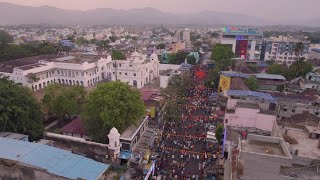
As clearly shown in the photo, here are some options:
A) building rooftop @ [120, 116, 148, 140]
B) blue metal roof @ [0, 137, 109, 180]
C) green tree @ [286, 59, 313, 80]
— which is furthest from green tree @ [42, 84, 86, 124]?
green tree @ [286, 59, 313, 80]

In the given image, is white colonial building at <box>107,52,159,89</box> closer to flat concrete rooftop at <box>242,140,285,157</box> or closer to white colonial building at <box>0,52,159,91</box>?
white colonial building at <box>0,52,159,91</box>

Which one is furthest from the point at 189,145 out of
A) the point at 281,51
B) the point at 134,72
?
the point at 281,51

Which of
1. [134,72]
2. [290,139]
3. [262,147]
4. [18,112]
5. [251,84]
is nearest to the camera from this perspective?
[262,147]

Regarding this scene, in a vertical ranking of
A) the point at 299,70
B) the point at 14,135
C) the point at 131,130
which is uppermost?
the point at 299,70

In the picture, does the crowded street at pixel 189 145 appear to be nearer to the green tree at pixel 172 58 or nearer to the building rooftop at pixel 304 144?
the building rooftop at pixel 304 144

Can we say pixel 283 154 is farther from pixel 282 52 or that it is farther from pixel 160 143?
pixel 282 52

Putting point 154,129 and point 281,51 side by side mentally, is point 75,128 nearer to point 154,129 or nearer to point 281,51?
point 154,129

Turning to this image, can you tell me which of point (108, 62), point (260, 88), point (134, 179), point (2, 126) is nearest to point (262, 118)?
point (134, 179)
